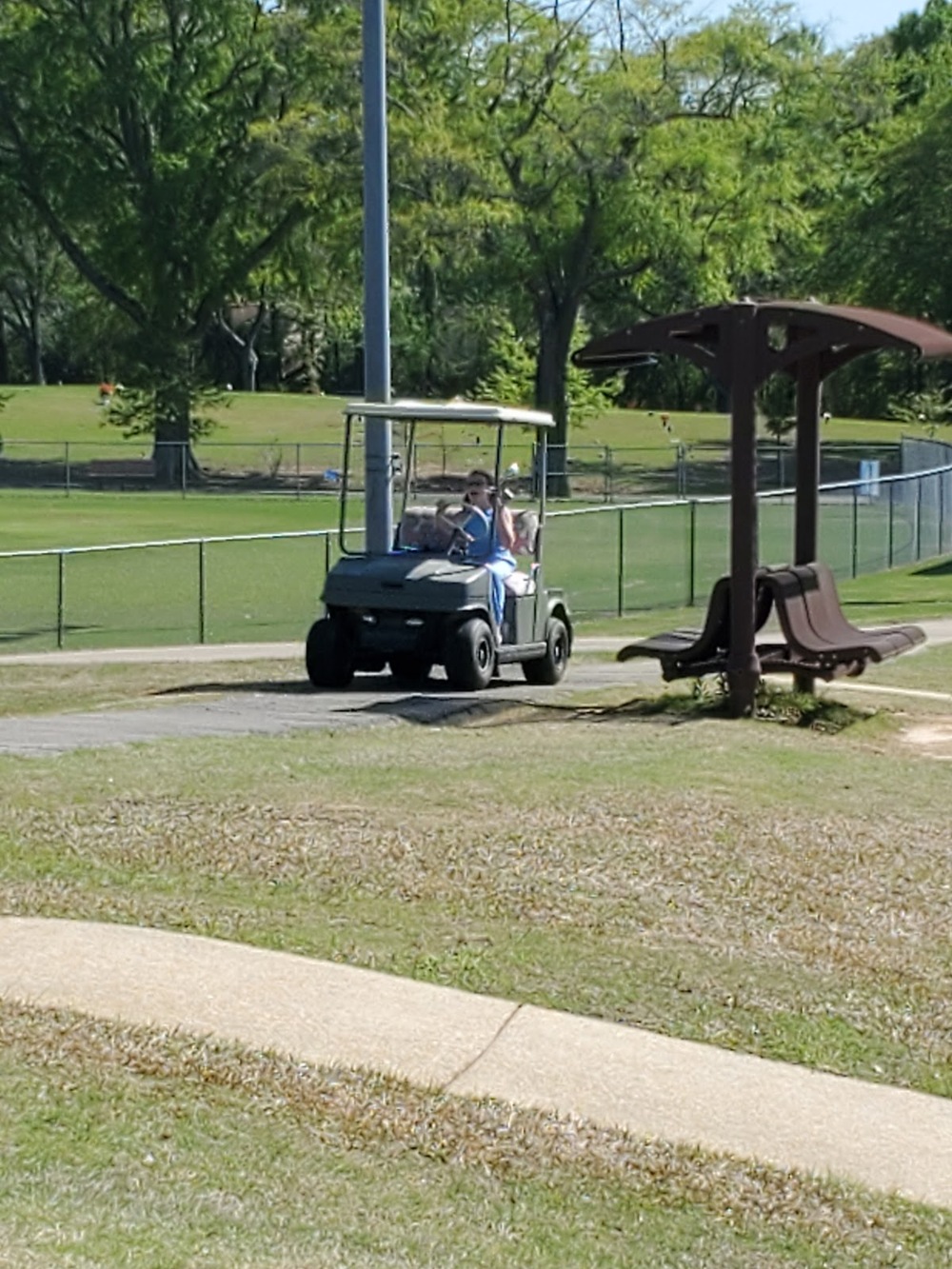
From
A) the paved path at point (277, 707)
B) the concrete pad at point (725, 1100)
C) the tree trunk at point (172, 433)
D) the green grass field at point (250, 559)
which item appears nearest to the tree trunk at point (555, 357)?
the green grass field at point (250, 559)

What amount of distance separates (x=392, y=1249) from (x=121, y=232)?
58.9 meters

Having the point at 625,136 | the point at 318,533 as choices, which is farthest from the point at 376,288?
the point at 625,136

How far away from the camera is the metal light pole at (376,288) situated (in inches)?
781

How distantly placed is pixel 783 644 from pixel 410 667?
365 centimetres

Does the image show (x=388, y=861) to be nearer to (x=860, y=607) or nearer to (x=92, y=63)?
(x=860, y=607)

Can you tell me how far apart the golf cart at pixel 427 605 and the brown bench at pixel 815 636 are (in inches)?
108

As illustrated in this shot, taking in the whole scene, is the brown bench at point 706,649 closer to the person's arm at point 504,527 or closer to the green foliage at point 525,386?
the person's arm at point 504,527

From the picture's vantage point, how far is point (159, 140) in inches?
2445

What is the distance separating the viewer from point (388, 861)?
9211 millimetres

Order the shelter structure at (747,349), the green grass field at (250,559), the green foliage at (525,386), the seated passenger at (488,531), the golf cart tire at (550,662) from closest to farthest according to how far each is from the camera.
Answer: the shelter structure at (747,349), the seated passenger at (488,531), the golf cart tire at (550,662), the green grass field at (250,559), the green foliage at (525,386)

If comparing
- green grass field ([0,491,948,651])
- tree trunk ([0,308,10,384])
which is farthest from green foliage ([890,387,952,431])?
tree trunk ([0,308,10,384])

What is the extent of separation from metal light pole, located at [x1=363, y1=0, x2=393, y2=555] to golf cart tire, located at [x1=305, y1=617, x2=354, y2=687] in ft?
5.81

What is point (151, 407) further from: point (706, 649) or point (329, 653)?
point (706, 649)

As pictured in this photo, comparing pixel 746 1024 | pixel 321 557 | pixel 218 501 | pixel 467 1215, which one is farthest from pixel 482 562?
pixel 218 501
